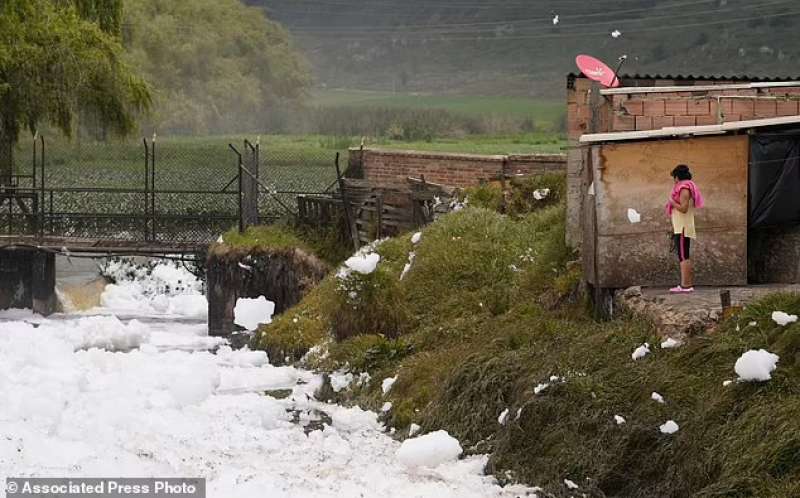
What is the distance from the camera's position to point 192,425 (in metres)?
17.0

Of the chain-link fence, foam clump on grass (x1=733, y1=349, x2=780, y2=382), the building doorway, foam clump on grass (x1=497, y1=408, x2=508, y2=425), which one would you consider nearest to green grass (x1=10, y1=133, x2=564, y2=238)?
the chain-link fence

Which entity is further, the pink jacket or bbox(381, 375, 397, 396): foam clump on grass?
bbox(381, 375, 397, 396): foam clump on grass

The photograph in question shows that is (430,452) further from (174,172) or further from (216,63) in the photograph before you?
(216,63)

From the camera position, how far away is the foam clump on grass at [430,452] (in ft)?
49.9

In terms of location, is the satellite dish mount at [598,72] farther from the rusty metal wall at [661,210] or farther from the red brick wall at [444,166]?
the red brick wall at [444,166]

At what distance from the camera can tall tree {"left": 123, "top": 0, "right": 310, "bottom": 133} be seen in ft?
263

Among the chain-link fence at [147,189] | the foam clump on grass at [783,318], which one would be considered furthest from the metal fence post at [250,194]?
the foam clump on grass at [783,318]

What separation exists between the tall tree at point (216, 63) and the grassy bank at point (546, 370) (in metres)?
53.5

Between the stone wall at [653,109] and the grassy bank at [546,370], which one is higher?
the stone wall at [653,109]

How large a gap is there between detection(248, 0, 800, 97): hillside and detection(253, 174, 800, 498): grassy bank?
180ft

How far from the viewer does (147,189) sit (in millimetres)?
34719

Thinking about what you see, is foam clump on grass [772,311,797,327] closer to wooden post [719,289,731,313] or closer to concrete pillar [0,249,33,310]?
wooden post [719,289,731,313]

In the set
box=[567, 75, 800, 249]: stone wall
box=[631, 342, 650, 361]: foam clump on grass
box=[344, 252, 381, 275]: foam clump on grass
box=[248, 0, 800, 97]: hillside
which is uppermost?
box=[248, 0, 800, 97]: hillside

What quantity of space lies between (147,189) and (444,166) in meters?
6.90
